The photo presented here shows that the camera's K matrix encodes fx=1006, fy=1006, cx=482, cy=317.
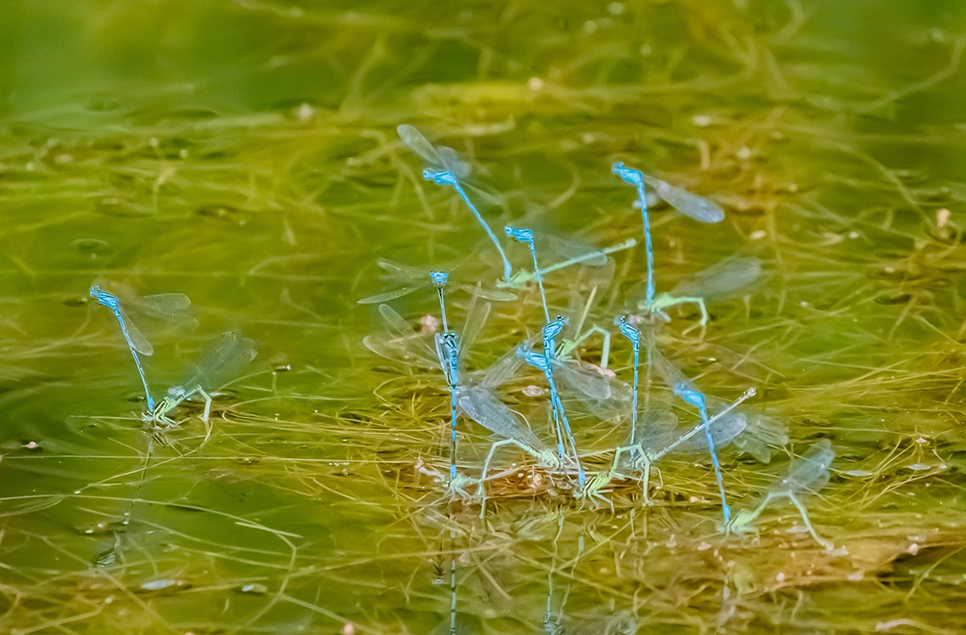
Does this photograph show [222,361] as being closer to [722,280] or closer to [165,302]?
[165,302]

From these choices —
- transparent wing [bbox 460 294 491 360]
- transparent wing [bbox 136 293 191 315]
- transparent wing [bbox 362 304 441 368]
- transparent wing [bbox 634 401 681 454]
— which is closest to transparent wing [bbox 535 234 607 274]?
transparent wing [bbox 460 294 491 360]

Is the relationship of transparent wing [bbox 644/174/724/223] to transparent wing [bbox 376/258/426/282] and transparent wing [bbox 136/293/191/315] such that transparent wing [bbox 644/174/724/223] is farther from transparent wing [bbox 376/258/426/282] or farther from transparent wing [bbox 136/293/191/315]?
transparent wing [bbox 136/293/191/315]

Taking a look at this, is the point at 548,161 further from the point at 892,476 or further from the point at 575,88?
the point at 892,476

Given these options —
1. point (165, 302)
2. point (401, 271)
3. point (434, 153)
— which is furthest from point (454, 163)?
point (165, 302)

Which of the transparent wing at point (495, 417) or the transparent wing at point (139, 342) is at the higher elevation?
the transparent wing at point (495, 417)

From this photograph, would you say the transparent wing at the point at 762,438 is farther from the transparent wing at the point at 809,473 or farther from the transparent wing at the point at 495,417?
the transparent wing at the point at 495,417

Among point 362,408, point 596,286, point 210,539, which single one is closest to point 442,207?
point 596,286

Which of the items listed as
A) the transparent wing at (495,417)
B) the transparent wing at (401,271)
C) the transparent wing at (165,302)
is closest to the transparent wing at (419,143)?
the transparent wing at (401,271)
